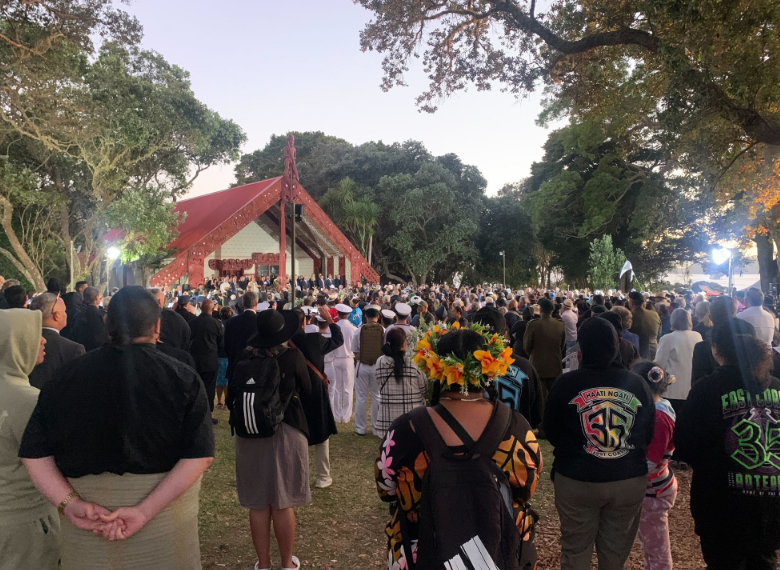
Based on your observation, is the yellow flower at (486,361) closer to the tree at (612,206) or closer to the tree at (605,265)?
the tree at (605,265)

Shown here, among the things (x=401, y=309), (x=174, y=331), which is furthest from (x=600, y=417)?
(x=174, y=331)

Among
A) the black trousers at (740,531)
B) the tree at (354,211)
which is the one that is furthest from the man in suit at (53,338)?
the tree at (354,211)

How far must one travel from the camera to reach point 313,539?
4.76m

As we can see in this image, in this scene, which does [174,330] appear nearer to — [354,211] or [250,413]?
[250,413]

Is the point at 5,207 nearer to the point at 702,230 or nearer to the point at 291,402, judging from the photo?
the point at 291,402

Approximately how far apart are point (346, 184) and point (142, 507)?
112 ft

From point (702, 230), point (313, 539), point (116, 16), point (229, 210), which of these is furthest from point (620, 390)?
point (702, 230)

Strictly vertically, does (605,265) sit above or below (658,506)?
above

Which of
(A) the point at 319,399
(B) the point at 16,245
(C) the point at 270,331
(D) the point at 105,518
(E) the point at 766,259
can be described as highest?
(B) the point at 16,245

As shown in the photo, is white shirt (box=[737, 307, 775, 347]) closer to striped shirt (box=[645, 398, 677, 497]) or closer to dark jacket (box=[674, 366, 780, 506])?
striped shirt (box=[645, 398, 677, 497])

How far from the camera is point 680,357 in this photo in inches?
248

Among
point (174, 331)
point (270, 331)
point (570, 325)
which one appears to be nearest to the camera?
point (270, 331)

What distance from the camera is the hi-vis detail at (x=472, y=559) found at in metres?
2.08

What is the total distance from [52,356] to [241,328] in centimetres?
315
